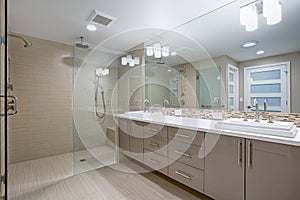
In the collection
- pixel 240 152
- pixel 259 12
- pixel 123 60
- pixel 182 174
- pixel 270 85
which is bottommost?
pixel 182 174

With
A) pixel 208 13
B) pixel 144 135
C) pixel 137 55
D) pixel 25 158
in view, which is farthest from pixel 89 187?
pixel 208 13

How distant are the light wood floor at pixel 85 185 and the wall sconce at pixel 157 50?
6.16 ft

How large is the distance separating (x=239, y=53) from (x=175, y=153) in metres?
1.35

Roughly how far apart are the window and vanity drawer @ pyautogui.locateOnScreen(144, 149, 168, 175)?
113 centimetres

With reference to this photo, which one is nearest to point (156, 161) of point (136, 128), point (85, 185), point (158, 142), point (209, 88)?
point (158, 142)

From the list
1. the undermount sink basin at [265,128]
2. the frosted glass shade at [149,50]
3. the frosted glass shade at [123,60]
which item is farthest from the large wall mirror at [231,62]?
the frosted glass shade at [123,60]

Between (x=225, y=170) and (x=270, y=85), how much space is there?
981 mm

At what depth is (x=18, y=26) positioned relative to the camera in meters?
2.29

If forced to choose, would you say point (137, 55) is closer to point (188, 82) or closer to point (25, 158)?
point (188, 82)

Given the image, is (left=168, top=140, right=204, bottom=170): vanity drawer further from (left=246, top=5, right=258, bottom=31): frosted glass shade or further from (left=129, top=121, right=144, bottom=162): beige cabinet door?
(left=246, top=5, right=258, bottom=31): frosted glass shade

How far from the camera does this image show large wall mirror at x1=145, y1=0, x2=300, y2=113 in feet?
4.89

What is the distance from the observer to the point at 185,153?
5.44 feet

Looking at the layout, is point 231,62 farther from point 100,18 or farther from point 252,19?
point 100,18

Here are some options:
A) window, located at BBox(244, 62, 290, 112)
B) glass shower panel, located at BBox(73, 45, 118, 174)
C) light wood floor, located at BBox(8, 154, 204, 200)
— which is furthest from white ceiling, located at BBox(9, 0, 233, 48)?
light wood floor, located at BBox(8, 154, 204, 200)
